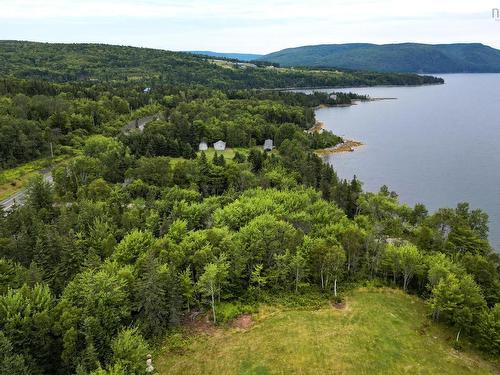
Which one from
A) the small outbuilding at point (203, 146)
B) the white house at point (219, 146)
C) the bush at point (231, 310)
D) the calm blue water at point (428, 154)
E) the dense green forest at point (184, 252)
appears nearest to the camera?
the dense green forest at point (184, 252)

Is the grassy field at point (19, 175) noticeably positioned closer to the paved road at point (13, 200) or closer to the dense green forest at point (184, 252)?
the paved road at point (13, 200)

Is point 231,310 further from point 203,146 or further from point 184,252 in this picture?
point 203,146

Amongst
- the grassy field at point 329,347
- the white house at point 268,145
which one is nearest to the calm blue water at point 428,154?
the white house at point 268,145

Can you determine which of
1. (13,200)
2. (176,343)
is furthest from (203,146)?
(176,343)

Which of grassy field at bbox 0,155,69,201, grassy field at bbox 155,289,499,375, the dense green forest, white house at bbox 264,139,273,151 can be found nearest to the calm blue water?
white house at bbox 264,139,273,151

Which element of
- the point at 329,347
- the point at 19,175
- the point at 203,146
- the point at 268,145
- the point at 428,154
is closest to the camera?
the point at 329,347

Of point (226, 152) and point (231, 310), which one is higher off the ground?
point (226, 152)
